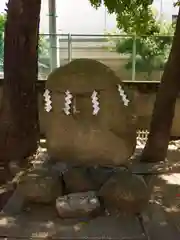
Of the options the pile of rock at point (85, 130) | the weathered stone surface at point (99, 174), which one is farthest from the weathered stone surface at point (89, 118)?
the weathered stone surface at point (99, 174)

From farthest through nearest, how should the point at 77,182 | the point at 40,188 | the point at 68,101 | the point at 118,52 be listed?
1. the point at 118,52
2. the point at 68,101
3. the point at 77,182
4. the point at 40,188

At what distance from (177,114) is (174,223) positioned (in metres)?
5.42

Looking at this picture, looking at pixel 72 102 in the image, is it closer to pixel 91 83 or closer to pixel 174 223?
pixel 91 83

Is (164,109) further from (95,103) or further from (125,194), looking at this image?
(125,194)

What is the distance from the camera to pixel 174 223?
4.18m

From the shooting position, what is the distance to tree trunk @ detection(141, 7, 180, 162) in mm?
6156

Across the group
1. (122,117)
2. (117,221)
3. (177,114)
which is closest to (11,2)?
(122,117)

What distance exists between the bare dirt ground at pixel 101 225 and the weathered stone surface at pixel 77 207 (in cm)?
7

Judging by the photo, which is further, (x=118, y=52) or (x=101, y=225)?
(x=118, y=52)

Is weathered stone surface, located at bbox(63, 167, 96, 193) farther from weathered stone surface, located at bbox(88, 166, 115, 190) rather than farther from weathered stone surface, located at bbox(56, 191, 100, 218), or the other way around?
weathered stone surface, located at bbox(56, 191, 100, 218)

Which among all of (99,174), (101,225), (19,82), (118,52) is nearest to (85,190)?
(99,174)

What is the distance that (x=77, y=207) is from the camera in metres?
4.30

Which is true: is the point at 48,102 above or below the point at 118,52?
below

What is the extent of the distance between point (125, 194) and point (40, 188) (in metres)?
0.94
